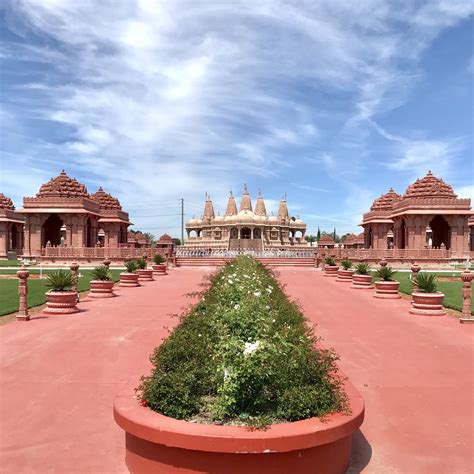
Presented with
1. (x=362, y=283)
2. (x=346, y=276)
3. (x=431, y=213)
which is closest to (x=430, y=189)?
(x=431, y=213)

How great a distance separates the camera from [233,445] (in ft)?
9.89

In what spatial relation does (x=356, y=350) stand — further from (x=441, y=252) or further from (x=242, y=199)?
(x=242, y=199)

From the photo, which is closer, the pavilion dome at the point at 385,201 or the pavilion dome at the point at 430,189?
the pavilion dome at the point at 430,189

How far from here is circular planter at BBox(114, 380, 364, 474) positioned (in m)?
3.03

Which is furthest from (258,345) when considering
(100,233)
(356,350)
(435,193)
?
(100,233)

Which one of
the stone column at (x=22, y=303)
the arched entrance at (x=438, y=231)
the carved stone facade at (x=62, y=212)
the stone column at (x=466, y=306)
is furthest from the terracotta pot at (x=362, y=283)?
the arched entrance at (x=438, y=231)

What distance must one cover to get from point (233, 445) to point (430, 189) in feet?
126

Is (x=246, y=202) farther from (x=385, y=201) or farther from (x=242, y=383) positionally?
(x=242, y=383)

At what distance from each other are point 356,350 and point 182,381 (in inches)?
195

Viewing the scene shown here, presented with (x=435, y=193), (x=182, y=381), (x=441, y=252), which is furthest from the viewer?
(x=435, y=193)

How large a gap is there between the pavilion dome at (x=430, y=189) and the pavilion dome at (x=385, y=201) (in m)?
8.06

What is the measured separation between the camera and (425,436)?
4.34 metres

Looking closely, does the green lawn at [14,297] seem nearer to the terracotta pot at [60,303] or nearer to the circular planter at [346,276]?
the terracotta pot at [60,303]

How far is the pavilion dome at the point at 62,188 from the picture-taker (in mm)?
38625
